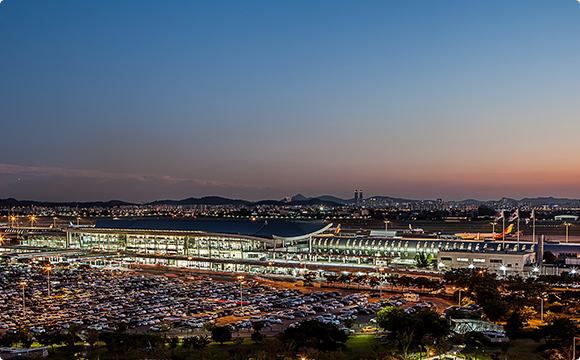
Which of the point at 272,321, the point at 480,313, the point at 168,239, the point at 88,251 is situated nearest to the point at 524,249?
the point at 480,313

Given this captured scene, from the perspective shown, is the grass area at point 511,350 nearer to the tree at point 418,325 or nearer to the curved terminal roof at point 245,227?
the tree at point 418,325

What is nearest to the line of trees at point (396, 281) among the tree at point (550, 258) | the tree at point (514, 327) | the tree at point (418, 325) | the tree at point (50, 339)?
the tree at point (514, 327)

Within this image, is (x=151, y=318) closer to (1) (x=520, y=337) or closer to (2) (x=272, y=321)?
(2) (x=272, y=321)

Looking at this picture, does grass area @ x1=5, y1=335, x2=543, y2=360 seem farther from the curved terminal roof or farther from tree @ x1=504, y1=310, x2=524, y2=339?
the curved terminal roof

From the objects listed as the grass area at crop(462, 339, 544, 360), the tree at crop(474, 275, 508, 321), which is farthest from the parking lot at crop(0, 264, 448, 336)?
the grass area at crop(462, 339, 544, 360)

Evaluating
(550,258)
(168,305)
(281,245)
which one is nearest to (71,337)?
(168,305)

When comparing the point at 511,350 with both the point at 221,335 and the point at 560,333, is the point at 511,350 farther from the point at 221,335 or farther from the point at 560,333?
the point at 221,335
